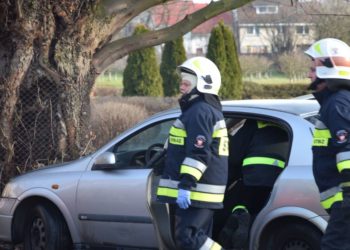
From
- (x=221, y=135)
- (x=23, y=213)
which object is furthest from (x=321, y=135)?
(x=23, y=213)

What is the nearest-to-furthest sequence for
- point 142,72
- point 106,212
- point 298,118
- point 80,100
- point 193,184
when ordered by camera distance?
point 193,184
point 298,118
point 106,212
point 80,100
point 142,72

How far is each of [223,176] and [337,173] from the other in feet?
3.28

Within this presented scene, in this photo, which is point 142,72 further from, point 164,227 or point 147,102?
point 164,227

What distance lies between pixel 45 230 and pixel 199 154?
2.33m

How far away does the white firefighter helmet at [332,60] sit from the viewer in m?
4.75

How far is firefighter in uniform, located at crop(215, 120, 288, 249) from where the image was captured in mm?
5664

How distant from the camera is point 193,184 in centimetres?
515

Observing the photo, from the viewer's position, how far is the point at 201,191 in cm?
529

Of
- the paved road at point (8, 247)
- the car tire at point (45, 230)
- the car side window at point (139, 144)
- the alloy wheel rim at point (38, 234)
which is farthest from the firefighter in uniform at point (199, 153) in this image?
the paved road at point (8, 247)

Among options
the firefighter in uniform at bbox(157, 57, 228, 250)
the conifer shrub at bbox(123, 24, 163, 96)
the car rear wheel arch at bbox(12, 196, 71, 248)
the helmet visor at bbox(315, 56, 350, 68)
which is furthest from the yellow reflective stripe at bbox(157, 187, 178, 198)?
the conifer shrub at bbox(123, 24, 163, 96)

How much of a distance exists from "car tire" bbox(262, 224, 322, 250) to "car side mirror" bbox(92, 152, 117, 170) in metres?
1.61

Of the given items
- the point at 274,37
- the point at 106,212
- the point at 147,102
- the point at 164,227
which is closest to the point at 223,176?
the point at 164,227

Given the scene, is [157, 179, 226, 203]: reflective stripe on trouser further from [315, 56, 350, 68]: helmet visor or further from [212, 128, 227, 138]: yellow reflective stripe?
[315, 56, 350, 68]: helmet visor

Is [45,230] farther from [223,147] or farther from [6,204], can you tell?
[223,147]
